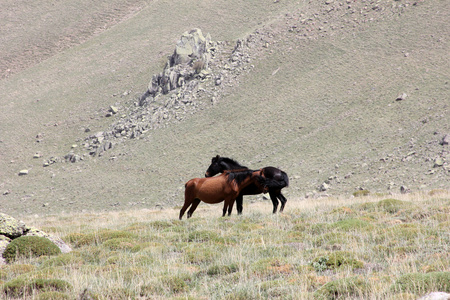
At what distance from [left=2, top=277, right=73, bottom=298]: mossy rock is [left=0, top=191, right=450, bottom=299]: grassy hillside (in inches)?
0.6

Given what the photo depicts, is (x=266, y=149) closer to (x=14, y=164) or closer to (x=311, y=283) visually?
(x=14, y=164)

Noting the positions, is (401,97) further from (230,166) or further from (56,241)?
(56,241)

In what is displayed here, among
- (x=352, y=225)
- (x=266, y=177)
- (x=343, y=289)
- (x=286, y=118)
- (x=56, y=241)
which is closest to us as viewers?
(x=343, y=289)

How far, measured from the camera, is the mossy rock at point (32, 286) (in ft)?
23.6

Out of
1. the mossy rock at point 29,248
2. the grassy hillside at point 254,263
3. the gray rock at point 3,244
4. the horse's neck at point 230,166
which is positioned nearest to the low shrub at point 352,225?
the grassy hillside at point 254,263

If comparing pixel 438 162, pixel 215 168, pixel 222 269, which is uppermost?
pixel 438 162

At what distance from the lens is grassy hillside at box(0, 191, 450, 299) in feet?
22.1

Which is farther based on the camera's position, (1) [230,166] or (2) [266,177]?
(1) [230,166]

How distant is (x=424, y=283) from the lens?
6.31m

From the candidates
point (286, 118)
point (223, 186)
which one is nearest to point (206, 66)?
point (286, 118)

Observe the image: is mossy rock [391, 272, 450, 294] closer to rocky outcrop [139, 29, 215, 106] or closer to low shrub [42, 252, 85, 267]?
low shrub [42, 252, 85, 267]

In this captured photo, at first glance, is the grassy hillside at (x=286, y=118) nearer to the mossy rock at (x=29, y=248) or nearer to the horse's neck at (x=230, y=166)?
the horse's neck at (x=230, y=166)

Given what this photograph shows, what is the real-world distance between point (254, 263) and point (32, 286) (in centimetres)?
385

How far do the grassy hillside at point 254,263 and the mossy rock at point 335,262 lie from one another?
0.06ft
